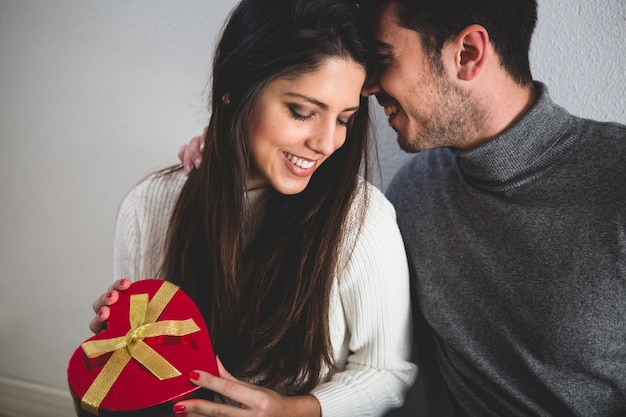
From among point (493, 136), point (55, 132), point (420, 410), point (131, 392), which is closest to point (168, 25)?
point (55, 132)

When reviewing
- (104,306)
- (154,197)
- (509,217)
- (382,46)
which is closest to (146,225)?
(154,197)

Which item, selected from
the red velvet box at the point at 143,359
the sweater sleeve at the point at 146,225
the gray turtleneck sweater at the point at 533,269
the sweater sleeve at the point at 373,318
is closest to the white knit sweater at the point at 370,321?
the sweater sleeve at the point at 373,318

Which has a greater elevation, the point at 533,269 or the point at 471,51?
the point at 471,51

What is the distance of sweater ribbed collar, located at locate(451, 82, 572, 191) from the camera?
911 mm

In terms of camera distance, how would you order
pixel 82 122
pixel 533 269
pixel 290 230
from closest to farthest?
1. pixel 533 269
2. pixel 290 230
3. pixel 82 122

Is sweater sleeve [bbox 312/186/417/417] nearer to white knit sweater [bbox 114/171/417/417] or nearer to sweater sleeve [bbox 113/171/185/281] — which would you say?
white knit sweater [bbox 114/171/417/417]

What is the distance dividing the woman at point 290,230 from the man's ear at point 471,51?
208 mm

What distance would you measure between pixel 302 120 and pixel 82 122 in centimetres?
101

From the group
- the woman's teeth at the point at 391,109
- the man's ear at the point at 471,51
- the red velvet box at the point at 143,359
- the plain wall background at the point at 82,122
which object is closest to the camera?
the red velvet box at the point at 143,359

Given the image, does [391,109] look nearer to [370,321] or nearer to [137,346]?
[370,321]

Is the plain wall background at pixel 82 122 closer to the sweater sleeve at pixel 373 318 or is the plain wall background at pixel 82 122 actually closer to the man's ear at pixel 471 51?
the man's ear at pixel 471 51

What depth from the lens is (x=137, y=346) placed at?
27.5 inches

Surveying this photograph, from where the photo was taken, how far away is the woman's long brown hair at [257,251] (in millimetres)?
947

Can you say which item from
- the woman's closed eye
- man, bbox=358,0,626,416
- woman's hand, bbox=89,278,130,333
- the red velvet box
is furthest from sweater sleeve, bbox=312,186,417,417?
woman's hand, bbox=89,278,130,333
